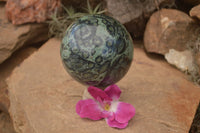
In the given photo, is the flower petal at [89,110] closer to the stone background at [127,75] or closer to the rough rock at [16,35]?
the stone background at [127,75]

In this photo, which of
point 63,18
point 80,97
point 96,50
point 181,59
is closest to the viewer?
point 96,50

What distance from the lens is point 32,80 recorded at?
1902mm

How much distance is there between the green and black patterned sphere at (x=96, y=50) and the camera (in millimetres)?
1378

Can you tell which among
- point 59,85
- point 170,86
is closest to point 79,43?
point 59,85

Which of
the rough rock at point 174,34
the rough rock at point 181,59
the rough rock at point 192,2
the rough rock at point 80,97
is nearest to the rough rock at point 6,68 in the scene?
the rough rock at point 80,97

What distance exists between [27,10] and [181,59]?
1474mm

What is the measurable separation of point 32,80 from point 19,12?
35.2 inches

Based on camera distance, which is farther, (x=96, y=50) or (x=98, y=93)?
(x=98, y=93)

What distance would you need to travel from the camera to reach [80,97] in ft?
5.78

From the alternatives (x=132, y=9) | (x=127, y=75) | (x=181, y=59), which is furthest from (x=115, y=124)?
(x=132, y=9)

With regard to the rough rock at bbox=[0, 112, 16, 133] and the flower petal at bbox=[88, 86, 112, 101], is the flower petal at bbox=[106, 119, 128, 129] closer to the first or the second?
the flower petal at bbox=[88, 86, 112, 101]

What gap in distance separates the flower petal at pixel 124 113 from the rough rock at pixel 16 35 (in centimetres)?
134

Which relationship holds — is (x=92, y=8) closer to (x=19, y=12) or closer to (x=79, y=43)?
(x=19, y=12)

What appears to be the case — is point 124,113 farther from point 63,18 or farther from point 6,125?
point 63,18
